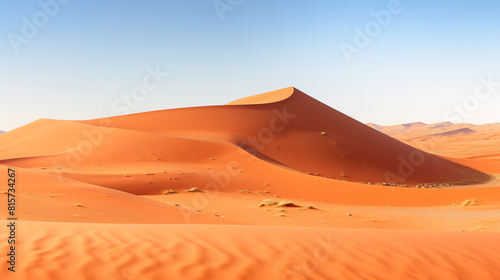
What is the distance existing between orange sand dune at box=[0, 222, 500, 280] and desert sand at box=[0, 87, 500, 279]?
2 centimetres

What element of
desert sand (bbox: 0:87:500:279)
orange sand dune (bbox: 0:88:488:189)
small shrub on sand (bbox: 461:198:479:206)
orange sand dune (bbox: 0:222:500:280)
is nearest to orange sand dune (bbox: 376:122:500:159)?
desert sand (bbox: 0:87:500:279)

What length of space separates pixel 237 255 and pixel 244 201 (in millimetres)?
10674

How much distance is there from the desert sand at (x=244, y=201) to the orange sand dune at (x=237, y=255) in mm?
23

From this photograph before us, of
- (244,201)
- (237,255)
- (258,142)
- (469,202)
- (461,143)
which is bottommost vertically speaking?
(469,202)

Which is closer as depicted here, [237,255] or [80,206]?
[237,255]

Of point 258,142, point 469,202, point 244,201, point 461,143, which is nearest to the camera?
point 244,201

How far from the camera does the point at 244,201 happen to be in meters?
15.3

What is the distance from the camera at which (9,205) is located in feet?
27.7

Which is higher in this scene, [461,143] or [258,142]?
[461,143]

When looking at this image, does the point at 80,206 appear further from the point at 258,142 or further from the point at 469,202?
the point at 258,142

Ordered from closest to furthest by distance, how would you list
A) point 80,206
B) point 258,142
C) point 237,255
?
1. point 237,255
2. point 80,206
3. point 258,142

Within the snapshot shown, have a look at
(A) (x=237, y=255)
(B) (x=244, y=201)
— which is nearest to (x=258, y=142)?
(B) (x=244, y=201)

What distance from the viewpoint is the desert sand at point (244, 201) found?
14.8ft

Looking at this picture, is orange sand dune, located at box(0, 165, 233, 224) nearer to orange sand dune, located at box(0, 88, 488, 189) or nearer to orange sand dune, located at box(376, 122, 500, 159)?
orange sand dune, located at box(0, 88, 488, 189)
